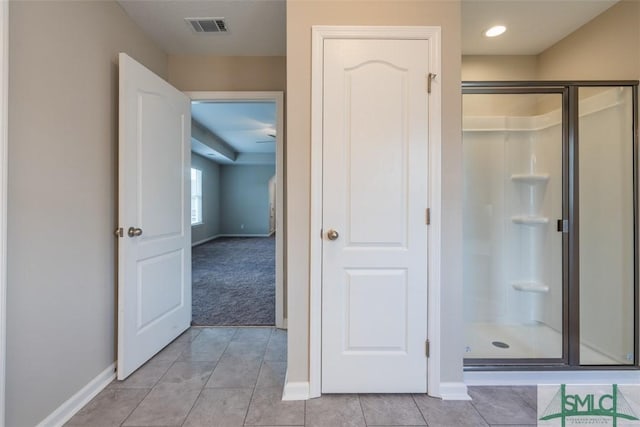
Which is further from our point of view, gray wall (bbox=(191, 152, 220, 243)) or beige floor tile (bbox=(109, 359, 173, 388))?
gray wall (bbox=(191, 152, 220, 243))

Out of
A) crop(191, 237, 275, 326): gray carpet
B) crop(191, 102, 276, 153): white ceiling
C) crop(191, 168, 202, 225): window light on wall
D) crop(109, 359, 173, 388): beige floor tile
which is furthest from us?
crop(191, 168, 202, 225): window light on wall

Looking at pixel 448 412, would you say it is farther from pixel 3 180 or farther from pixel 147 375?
pixel 3 180

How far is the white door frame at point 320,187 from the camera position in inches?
68.2

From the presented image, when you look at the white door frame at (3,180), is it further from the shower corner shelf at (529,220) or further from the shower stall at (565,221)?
the shower corner shelf at (529,220)

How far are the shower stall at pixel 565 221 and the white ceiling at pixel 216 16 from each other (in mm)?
1512

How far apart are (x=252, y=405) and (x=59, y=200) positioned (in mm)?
1542

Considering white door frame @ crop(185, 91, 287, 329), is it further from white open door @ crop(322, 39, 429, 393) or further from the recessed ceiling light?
the recessed ceiling light

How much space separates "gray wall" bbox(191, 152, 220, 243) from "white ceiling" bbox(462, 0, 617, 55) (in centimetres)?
727

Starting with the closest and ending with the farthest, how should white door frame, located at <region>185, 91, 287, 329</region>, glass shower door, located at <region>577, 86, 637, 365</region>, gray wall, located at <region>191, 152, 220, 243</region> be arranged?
1. glass shower door, located at <region>577, 86, 637, 365</region>
2. white door frame, located at <region>185, 91, 287, 329</region>
3. gray wall, located at <region>191, 152, 220, 243</region>

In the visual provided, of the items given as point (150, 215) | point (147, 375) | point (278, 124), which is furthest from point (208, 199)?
point (147, 375)

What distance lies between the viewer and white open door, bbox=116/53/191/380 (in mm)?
1923

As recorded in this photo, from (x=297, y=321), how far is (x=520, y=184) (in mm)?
2265

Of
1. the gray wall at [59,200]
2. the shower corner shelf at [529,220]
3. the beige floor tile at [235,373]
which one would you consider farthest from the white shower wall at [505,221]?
the gray wall at [59,200]

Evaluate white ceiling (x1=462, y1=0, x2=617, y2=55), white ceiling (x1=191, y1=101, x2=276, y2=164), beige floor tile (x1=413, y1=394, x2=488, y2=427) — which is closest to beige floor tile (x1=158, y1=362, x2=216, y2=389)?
beige floor tile (x1=413, y1=394, x2=488, y2=427)
